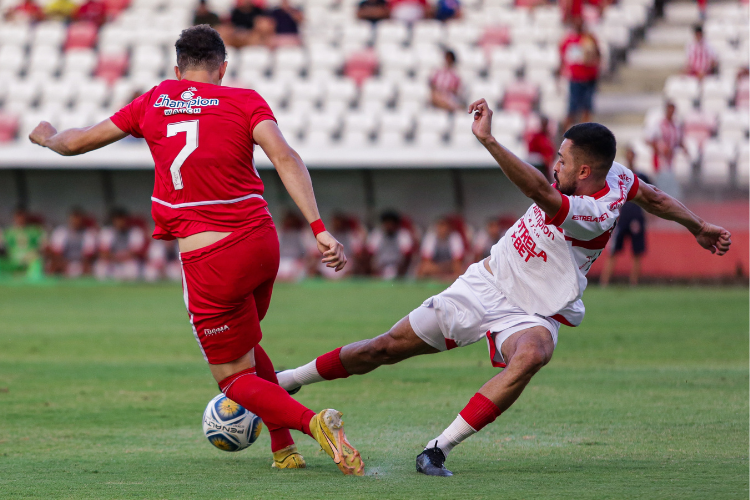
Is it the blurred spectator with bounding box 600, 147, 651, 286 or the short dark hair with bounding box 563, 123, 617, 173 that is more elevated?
the short dark hair with bounding box 563, 123, 617, 173

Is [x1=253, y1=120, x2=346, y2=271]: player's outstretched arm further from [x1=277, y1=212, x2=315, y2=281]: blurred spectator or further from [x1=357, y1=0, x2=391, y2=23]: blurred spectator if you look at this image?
[x1=357, y1=0, x2=391, y2=23]: blurred spectator

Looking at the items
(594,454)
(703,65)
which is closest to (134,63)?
(703,65)

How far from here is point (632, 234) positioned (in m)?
16.2

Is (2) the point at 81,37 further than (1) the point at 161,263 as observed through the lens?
Yes

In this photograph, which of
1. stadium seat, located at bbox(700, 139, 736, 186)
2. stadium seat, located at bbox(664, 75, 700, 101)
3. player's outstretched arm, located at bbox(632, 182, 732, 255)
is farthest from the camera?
stadium seat, located at bbox(664, 75, 700, 101)

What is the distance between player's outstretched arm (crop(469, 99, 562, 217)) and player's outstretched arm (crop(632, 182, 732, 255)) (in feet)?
3.62

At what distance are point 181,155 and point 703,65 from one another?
17.4 meters

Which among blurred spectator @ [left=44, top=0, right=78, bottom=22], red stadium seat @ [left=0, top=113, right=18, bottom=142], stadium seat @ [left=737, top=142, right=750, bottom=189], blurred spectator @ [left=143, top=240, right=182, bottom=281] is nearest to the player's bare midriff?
stadium seat @ [left=737, top=142, right=750, bottom=189]

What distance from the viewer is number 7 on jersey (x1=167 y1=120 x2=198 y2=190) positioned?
490 centimetres

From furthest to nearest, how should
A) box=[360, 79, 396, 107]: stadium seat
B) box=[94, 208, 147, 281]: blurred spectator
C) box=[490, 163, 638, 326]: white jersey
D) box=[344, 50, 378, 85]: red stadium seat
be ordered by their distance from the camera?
box=[344, 50, 378, 85]: red stadium seat → box=[360, 79, 396, 107]: stadium seat → box=[94, 208, 147, 281]: blurred spectator → box=[490, 163, 638, 326]: white jersey

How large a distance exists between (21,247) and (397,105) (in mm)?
8351

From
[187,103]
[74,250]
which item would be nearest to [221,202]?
[187,103]

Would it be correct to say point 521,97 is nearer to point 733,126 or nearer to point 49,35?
point 733,126

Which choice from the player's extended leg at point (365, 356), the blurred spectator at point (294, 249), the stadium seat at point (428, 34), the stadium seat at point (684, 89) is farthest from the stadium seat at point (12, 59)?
the player's extended leg at point (365, 356)
